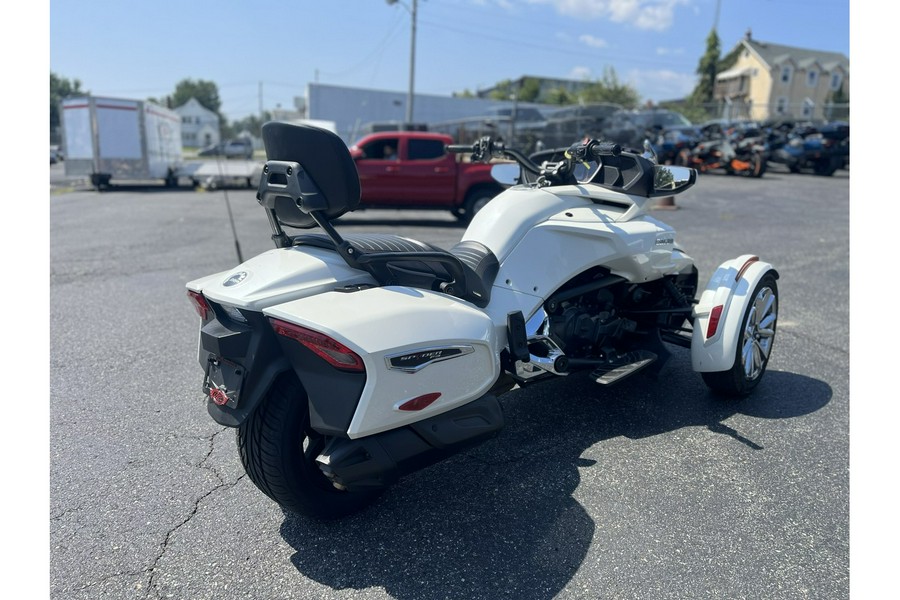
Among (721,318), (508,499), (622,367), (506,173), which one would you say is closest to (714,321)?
(721,318)

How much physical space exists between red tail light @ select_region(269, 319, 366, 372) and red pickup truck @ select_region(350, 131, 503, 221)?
10220mm

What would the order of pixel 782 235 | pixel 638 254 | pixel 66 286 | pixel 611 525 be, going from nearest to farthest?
1. pixel 611 525
2. pixel 638 254
3. pixel 66 286
4. pixel 782 235

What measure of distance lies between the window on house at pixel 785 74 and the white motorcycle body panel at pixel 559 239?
6335 centimetres

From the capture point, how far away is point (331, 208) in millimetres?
2537

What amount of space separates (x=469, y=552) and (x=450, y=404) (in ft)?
2.01

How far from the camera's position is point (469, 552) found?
2547 millimetres

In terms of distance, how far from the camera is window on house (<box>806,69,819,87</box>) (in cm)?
5743

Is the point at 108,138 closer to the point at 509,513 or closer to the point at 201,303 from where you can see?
the point at 201,303

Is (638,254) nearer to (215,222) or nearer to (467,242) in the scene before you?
(467,242)

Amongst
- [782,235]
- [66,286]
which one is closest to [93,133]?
[66,286]

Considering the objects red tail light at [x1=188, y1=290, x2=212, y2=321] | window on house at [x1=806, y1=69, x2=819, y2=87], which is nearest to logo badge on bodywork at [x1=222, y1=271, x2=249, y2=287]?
red tail light at [x1=188, y1=290, x2=212, y2=321]

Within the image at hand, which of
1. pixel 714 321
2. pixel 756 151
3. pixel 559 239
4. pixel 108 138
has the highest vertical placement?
pixel 756 151

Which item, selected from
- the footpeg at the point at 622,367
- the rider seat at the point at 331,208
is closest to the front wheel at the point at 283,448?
the rider seat at the point at 331,208

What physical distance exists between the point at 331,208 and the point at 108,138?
18603mm
